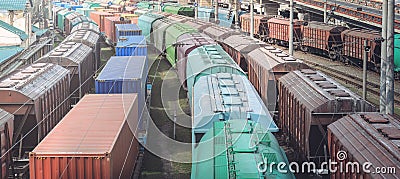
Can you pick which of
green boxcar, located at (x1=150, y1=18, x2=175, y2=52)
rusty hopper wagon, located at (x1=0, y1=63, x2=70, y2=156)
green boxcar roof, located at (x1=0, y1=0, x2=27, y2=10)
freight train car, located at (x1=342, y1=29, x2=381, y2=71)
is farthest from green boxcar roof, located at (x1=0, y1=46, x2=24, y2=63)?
freight train car, located at (x1=342, y1=29, x2=381, y2=71)

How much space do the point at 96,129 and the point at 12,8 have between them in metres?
41.3

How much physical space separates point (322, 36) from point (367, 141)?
107 feet

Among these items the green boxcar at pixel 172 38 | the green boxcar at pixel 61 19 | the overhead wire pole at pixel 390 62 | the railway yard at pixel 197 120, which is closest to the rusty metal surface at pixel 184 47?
the railway yard at pixel 197 120

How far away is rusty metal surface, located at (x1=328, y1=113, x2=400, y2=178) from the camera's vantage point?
1027cm

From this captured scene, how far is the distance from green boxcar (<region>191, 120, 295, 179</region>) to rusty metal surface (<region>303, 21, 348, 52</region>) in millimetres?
30507

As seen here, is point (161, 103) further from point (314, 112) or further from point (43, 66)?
point (314, 112)

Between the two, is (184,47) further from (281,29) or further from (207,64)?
(281,29)

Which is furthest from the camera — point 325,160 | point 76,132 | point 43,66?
point 43,66

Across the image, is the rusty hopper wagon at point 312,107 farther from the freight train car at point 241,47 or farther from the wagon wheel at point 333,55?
the wagon wheel at point 333,55

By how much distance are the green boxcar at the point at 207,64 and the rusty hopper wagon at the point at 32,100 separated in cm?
532

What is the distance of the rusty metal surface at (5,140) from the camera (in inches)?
574

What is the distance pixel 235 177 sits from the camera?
9.87 meters


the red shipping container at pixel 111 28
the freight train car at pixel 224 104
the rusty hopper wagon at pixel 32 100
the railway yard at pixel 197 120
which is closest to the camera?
the railway yard at pixel 197 120

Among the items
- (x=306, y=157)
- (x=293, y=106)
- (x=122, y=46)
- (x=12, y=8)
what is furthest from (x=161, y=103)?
(x=12, y=8)
